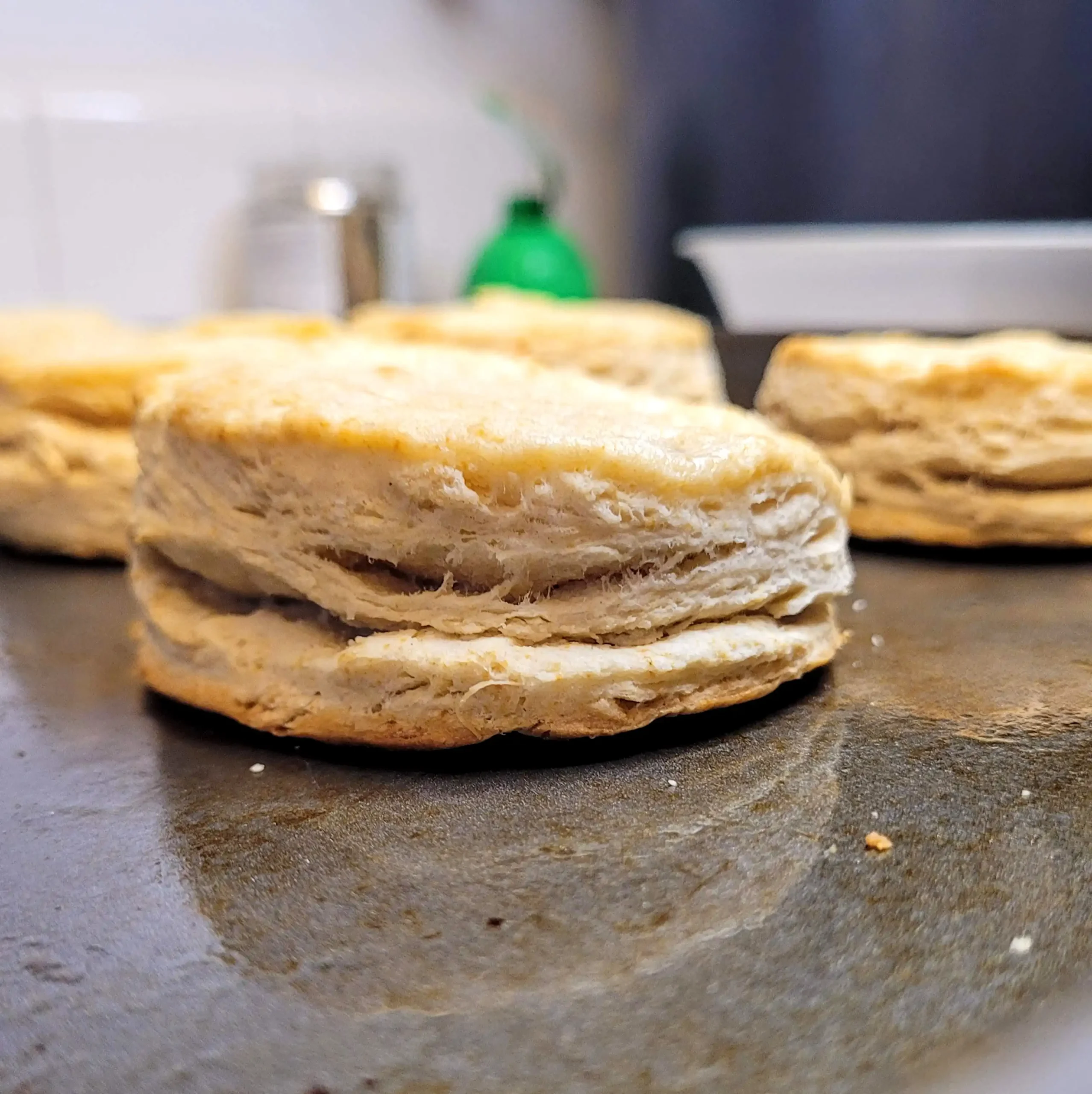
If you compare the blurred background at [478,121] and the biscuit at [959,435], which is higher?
the blurred background at [478,121]

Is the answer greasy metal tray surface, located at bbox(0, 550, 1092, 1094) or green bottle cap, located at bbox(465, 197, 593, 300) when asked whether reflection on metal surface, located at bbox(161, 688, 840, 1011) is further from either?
green bottle cap, located at bbox(465, 197, 593, 300)

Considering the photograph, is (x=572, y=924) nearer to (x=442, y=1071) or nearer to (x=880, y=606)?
(x=442, y=1071)

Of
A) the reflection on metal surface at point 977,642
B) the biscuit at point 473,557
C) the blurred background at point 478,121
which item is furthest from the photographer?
the blurred background at point 478,121

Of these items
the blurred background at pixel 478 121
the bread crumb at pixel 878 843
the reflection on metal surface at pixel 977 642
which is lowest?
the reflection on metal surface at pixel 977 642

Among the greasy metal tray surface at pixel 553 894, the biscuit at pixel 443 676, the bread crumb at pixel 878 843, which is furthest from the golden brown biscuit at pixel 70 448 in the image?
the bread crumb at pixel 878 843

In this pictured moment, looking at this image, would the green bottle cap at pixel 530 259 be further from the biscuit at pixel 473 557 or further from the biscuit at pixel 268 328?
the biscuit at pixel 473 557

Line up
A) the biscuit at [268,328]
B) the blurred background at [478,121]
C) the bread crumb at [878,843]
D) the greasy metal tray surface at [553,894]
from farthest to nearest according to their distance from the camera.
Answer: the blurred background at [478,121] → the biscuit at [268,328] → the bread crumb at [878,843] → the greasy metal tray surface at [553,894]

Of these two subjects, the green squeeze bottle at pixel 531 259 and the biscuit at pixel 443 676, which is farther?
the green squeeze bottle at pixel 531 259

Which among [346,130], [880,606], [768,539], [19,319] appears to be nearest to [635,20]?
[346,130]
